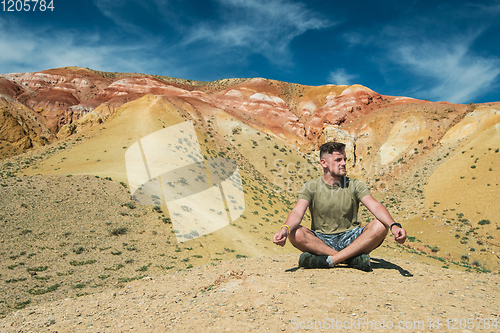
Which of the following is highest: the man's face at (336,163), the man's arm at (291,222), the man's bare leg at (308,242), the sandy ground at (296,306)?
the man's face at (336,163)

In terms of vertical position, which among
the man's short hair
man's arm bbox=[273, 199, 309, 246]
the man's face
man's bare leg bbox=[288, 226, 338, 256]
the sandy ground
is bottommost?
the sandy ground

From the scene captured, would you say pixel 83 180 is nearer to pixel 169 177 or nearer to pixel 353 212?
pixel 169 177

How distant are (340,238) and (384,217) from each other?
3.07 ft

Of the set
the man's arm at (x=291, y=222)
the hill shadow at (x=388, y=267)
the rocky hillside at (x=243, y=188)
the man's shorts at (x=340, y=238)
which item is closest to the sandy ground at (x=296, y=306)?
the hill shadow at (x=388, y=267)

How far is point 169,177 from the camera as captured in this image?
21.2 metres

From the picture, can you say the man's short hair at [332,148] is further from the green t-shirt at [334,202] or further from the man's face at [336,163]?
the green t-shirt at [334,202]

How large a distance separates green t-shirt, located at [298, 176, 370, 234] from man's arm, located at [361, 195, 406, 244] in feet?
0.61

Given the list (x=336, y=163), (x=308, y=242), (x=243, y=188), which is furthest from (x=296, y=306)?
(x=243, y=188)

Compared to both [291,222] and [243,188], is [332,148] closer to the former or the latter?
[291,222]

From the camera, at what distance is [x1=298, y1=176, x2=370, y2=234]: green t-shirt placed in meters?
4.86

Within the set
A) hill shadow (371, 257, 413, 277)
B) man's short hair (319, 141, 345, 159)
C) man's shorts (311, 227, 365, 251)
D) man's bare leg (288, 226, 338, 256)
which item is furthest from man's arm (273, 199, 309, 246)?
hill shadow (371, 257, 413, 277)

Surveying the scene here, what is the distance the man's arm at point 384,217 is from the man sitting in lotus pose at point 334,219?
0.02 metres

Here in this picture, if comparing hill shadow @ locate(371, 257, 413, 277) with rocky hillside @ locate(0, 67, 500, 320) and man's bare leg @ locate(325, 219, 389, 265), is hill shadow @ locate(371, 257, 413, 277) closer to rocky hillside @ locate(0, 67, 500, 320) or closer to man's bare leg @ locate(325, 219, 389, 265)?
man's bare leg @ locate(325, 219, 389, 265)

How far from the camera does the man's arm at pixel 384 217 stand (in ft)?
13.3
